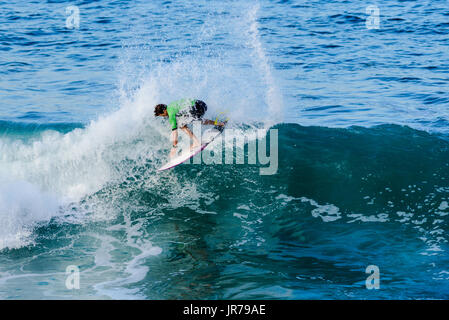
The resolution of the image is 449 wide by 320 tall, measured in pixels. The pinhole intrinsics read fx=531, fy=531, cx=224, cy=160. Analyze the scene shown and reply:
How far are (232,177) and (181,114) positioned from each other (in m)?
1.59

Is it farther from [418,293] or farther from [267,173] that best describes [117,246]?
[418,293]

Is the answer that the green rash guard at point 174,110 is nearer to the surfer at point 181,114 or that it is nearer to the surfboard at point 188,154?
the surfer at point 181,114

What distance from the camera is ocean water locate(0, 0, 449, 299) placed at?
23.5 feet

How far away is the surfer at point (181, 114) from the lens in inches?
375

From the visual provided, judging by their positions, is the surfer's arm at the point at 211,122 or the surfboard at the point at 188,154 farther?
the surfer's arm at the point at 211,122

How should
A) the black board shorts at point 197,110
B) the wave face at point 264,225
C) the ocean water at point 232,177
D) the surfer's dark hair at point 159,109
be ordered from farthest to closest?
1. the black board shorts at point 197,110
2. the surfer's dark hair at point 159,109
3. the ocean water at point 232,177
4. the wave face at point 264,225

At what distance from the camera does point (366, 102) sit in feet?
45.9

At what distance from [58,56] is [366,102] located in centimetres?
1142

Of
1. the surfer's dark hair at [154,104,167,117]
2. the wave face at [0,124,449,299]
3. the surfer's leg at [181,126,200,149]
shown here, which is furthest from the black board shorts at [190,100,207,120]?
the wave face at [0,124,449,299]

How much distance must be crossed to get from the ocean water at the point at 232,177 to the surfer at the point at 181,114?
0.81 m

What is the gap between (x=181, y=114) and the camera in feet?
31.9

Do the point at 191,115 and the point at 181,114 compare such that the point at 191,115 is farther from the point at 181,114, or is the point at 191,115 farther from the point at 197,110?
the point at 181,114

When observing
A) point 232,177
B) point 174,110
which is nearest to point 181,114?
point 174,110

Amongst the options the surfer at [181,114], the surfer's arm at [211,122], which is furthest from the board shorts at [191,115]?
the surfer's arm at [211,122]
